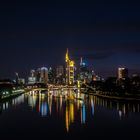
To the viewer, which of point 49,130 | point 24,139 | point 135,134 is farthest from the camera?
point 49,130

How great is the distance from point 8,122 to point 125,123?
938 cm

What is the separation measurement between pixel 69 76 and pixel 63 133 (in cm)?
11407

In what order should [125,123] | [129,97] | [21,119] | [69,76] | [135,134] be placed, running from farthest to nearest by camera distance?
1. [69,76]
2. [129,97]
3. [21,119]
4. [125,123]
5. [135,134]

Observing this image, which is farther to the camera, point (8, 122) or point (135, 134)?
point (8, 122)

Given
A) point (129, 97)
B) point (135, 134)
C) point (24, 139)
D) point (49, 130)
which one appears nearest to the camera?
point (24, 139)

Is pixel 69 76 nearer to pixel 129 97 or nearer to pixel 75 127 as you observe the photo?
pixel 129 97

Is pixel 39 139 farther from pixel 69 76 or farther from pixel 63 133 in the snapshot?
pixel 69 76

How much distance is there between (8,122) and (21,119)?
2484 millimetres

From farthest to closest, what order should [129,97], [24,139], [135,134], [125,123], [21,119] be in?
[129,97] → [21,119] → [125,123] → [135,134] → [24,139]

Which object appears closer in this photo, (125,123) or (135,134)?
(135,134)

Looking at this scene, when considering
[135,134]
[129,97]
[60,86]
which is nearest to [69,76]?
[60,86]

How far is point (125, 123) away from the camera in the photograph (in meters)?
27.2

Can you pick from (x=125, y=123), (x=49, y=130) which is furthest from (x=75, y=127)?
(x=125, y=123)

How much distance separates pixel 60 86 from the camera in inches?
5413
